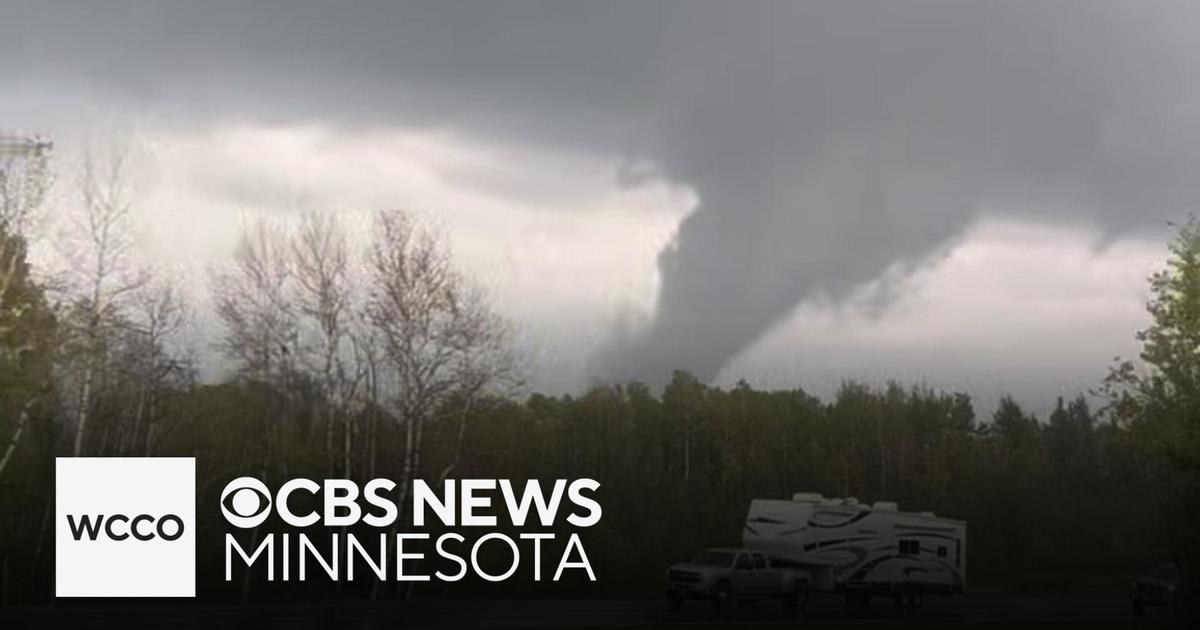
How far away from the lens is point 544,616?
3966 centimetres

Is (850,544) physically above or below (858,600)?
above

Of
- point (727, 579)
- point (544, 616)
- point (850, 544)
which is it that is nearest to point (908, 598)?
point (850, 544)

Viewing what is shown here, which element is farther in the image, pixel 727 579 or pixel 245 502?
pixel 245 502

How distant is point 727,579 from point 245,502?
2265cm

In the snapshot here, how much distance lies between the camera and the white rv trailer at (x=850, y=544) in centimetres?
4600

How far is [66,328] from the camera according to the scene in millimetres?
46438

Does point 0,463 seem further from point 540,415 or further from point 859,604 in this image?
point 540,415

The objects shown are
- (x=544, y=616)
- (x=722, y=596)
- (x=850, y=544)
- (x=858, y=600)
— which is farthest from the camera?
(x=858, y=600)

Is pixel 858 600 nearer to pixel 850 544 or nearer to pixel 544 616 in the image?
pixel 850 544

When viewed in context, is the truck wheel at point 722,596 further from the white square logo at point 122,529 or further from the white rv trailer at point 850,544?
the white square logo at point 122,529

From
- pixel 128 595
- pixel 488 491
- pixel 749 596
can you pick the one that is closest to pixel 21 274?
pixel 128 595

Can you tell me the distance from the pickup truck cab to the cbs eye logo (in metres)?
20.6

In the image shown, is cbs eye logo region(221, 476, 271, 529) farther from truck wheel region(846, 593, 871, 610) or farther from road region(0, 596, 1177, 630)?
truck wheel region(846, 593, 871, 610)

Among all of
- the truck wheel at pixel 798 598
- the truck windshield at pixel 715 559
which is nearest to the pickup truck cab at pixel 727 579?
the truck windshield at pixel 715 559
